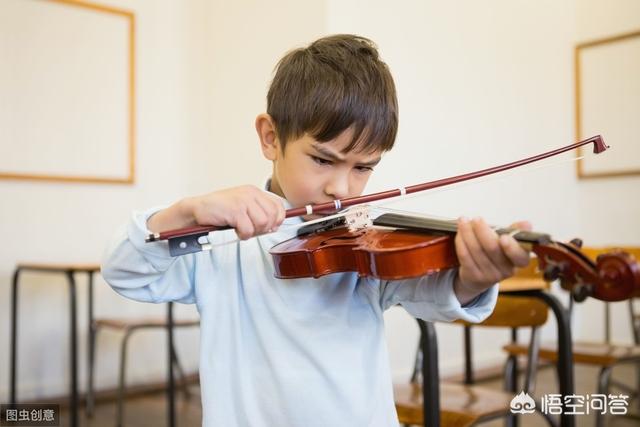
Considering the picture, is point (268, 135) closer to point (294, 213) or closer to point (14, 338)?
point (294, 213)

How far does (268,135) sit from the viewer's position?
4.07 ft

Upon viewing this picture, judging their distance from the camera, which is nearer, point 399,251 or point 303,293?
point 399,251

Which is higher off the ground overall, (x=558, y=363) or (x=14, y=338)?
(x=558, y=363)

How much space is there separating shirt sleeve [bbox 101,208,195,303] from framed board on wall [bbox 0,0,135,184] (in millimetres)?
2588

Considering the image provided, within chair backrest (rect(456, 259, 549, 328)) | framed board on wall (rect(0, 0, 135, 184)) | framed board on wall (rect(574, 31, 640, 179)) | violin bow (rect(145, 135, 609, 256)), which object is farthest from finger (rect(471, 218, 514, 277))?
framed board on wall (rect(574, 31, 640, 179))

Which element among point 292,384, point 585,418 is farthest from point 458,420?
point 585,418

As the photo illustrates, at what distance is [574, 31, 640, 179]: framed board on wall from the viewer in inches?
176

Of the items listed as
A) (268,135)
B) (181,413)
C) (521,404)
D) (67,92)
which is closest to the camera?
(268,135)

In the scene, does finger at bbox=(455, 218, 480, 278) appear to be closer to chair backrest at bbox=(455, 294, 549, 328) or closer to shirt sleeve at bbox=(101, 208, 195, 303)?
shirt sleeve at bbox=(101, 208, 195, 303)

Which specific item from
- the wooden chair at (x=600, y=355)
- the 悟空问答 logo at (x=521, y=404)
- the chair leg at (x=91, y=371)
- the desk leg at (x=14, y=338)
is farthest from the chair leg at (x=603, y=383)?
the desk leg at (x=14, y=338)

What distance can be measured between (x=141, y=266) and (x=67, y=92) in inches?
112

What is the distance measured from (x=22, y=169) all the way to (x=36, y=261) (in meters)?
0.45

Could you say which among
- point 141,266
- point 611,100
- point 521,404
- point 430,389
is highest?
point 611,100

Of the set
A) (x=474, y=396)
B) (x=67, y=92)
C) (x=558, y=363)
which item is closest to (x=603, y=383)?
(x=474, y=396)
